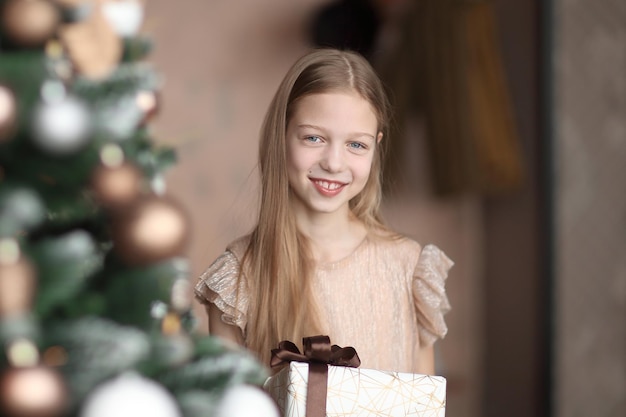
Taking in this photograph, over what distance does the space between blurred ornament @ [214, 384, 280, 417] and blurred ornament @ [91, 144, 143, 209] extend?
183 mm

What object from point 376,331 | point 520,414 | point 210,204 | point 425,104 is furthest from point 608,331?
point 376,331

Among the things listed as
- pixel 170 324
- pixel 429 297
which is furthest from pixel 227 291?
pixel 170 324

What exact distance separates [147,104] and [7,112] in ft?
0.50

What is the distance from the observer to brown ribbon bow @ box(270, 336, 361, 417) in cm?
97

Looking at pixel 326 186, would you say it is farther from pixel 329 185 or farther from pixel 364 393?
pixel 364 393

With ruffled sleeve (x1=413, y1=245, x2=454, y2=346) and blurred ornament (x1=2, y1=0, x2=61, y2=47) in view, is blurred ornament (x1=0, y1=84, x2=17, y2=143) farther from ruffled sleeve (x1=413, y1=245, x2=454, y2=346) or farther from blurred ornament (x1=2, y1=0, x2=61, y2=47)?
ruffled sleeve (x1=413, y1=245, x2=454, y2=346)

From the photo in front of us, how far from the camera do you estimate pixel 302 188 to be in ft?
3.96

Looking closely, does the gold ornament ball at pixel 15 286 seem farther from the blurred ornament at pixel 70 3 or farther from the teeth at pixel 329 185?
the teeth at pixel 329 185

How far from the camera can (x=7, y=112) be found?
25.0 inches

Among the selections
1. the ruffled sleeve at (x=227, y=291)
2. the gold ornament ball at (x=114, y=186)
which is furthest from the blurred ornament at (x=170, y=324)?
the ruffled sleeve at (x=227, y=291)

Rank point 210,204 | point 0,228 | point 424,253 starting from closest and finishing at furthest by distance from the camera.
Answer: point 0,228, point 424,253, point 210,204

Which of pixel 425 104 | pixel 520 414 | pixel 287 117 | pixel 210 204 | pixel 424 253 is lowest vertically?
pixel 520 414

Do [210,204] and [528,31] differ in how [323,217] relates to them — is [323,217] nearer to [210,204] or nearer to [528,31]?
[210,204]

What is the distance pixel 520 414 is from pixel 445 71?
1120mm
